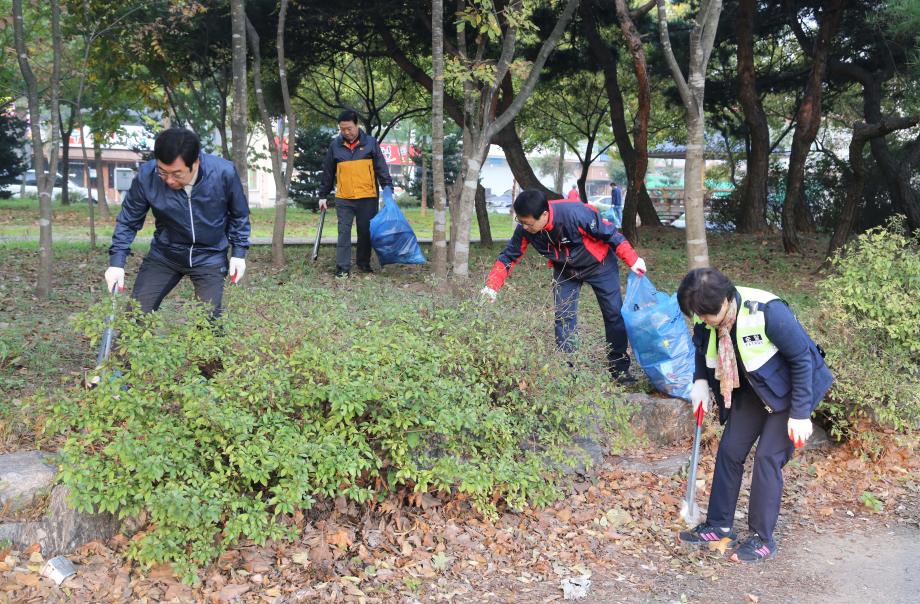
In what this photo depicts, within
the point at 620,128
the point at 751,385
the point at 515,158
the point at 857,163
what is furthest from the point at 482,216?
the point at 751,385

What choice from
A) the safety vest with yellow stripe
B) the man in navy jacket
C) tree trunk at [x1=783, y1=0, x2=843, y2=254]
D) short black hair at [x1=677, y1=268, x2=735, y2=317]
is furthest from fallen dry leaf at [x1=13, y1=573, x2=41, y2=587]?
tree trunk at [x1=783, y1=0, x2=843, y2=254]

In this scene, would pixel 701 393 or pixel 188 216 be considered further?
pixel 188 216

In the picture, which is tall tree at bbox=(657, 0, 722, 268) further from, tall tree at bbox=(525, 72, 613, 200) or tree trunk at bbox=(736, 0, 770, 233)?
tall tree at bbox=(525, 72, 613, 200)

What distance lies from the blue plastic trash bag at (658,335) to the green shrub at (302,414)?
2.36 feet

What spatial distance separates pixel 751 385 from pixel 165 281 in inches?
119

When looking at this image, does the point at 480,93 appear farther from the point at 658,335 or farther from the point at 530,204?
the point at 658,335

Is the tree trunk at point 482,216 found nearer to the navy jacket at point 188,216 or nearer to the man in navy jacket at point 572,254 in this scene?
the man in navy jacket at point 572,254

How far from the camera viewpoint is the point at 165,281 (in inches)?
170

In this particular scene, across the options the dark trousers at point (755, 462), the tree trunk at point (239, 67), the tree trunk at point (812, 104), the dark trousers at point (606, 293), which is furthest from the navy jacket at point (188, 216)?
the tree trunk at point (812, 104)

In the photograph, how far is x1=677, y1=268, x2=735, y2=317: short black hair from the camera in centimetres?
332

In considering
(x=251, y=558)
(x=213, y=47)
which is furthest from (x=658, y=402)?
(x=213, y=47)

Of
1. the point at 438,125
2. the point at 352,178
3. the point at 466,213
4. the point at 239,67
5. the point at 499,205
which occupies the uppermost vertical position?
the point at 239,67

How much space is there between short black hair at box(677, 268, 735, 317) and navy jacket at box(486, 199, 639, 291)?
1.38 meters

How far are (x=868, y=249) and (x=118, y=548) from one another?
14.9 feet
